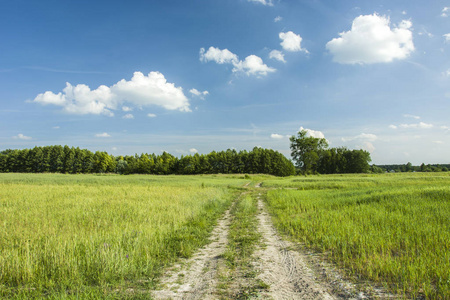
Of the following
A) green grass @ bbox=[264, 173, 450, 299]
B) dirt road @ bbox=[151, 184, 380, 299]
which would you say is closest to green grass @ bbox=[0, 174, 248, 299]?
dirt road @ bbox=[151, 184, 380, 299]

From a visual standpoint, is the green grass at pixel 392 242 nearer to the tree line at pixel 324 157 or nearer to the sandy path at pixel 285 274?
the sandy path at pixel 285 274

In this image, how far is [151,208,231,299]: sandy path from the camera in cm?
426

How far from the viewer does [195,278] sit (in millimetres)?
4941

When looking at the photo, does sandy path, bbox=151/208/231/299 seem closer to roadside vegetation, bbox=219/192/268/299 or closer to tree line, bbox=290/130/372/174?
roadside vegetation, bbox=219/192/268/299

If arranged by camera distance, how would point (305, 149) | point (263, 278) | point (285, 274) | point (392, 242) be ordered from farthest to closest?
point (305, 149) < point (392, 242) < point (285, 274) < point (263, 278)

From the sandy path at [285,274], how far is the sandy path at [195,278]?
3.66 ft

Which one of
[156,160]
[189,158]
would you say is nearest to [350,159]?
[189,158]

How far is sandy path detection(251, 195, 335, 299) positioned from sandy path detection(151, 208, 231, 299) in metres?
1.12

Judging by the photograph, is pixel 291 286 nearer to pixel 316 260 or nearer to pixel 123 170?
pixel 316 260

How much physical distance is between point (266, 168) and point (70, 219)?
8856 centimetres

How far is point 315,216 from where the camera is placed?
1089 centimetres

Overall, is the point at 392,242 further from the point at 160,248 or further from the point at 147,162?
the point at 147,162

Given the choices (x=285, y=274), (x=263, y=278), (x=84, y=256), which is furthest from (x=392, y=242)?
(x=84, y=256)

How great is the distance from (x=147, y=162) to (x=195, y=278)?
103638 mm
